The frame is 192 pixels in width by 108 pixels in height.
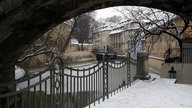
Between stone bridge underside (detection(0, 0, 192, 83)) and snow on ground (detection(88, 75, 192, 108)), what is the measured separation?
3.63 metres

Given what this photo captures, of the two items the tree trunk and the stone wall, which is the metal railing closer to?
the tree trunk

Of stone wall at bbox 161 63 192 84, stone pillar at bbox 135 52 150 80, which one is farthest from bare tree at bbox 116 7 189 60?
stone pillar at bbox 135 52 150 80

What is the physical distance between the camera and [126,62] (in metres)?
11.0

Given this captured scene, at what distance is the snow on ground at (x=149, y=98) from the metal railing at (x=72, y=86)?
34 cm

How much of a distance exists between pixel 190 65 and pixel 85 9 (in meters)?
13.7

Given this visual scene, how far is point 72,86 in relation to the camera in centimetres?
676

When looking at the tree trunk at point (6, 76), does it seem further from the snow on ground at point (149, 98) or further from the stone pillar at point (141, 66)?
the stone pillar at point (141, 66)

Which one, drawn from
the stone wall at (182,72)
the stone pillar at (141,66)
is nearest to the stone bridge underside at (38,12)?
the stone pillar at (141,66)

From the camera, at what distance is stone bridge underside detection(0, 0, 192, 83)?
10.6ft

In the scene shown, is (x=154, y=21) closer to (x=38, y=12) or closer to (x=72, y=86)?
(x=72, y=86)

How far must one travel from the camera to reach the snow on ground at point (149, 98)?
7527mm

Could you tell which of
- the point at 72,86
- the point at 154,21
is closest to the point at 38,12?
the point at 72,86

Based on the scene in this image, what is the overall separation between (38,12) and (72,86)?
3.45 m

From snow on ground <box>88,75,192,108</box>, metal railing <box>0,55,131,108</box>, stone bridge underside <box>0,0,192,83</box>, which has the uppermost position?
stone bridge underside <box>0,0,192,83</box>
